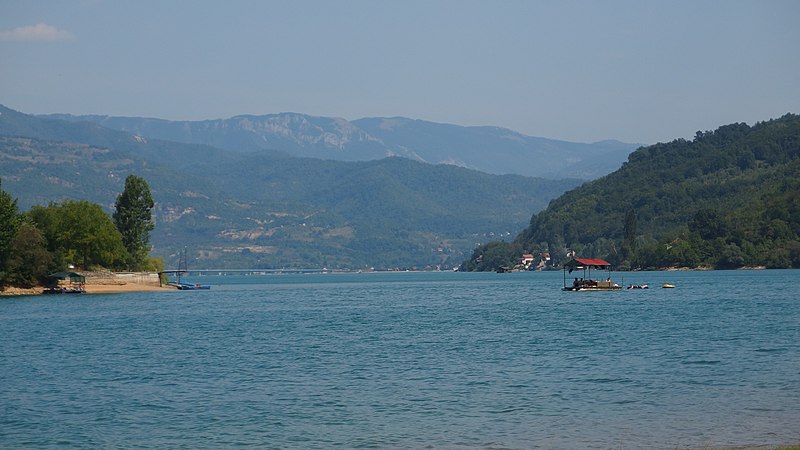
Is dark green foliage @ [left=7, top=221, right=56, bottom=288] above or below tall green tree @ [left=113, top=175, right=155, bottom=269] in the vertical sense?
below

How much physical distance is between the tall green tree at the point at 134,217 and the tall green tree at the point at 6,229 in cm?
3617

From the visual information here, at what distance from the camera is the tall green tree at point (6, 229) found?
124625 millimetres

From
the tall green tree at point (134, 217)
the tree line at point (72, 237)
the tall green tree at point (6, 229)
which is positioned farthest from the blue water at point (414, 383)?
the tall green tree at point (134, 217)

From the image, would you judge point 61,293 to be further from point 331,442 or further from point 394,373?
point 331,442

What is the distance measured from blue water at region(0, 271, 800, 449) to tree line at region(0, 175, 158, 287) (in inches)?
1866

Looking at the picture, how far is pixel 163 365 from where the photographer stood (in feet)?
177

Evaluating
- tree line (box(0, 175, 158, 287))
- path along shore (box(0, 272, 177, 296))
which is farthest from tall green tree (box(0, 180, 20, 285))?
path along shore (box(0, 272, 177, 296))

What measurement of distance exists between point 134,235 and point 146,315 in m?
71.1

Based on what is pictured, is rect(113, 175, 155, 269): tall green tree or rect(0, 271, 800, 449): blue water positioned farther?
rect(113, 175, 155, 269): tall green tree

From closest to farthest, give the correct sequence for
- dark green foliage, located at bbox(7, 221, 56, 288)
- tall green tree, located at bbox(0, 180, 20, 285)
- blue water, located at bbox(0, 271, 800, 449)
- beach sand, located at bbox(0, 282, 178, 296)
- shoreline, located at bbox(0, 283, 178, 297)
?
blue water, located at bbox(0, 271, 800, 449) < tall green tree, located at bbox(0, 180, 20, 285) < dark green foliage, located at bbox(7, 221, 56, 288) < shoreline, located at bbox(0, 283, 178, 297) < beach sand, located at bbox(0, 282, 178, 296)

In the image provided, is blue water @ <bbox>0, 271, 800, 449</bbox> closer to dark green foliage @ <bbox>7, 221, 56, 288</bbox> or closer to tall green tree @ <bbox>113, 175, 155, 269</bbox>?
→ dark green foliage @ <bbox>7, 221, 56, 288</bbox>

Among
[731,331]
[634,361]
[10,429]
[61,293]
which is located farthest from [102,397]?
[61,293]

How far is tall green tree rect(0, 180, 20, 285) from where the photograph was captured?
124625mm

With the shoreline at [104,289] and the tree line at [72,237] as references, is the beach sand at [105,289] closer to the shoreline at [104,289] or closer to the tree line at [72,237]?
the shoreline at [104,289]
